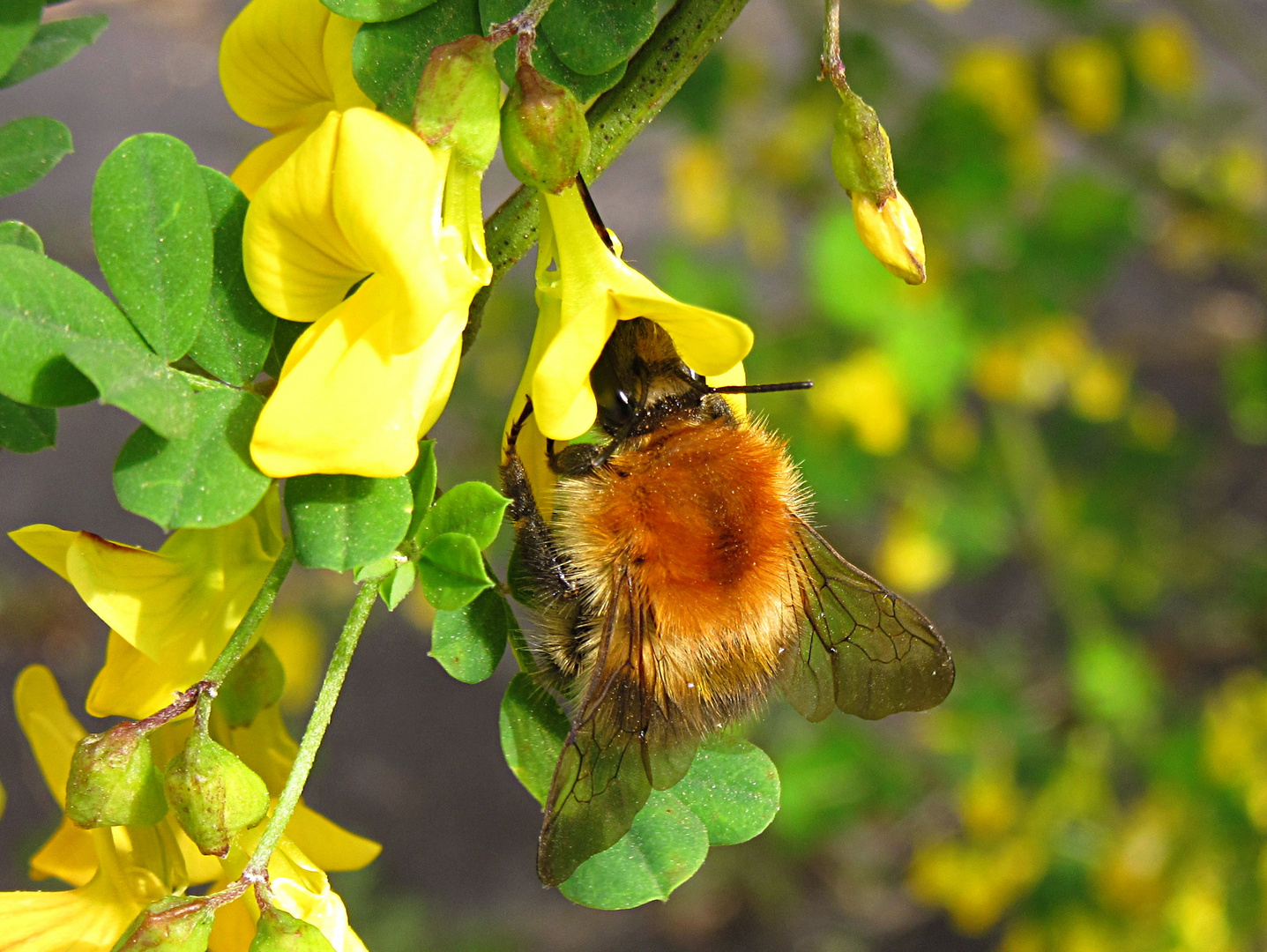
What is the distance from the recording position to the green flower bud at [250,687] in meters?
0.59

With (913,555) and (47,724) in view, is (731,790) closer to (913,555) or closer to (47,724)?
(47,724)

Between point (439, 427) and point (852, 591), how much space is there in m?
3.05

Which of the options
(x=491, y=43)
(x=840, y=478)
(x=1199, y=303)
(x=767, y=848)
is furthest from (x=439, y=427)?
(x=491, y=43)

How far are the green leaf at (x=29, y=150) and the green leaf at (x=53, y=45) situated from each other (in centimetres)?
5

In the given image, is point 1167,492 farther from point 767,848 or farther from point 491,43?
point 491,43

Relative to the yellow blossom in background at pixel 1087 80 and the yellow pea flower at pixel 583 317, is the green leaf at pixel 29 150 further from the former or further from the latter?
the yellow blossom in background at pixel 1087 80

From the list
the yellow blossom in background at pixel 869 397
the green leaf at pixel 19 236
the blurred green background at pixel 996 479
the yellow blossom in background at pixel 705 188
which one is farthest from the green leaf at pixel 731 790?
the yellow blossom in background at pixel 705 188

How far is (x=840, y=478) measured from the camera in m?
1.81

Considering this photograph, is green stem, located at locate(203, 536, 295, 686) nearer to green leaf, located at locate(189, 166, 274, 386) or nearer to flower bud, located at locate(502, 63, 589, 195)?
green leaf, located at locate(189, 166, 274, 386)

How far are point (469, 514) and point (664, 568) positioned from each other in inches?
7.9

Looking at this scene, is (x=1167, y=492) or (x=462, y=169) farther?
(x=1167, y=492)

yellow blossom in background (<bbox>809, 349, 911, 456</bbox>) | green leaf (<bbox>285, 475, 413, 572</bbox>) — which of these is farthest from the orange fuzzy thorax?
yellow blossom in background (<bbox>809, 349, 911, 456</bbox>)

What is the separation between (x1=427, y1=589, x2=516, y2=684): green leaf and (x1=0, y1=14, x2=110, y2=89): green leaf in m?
0.38

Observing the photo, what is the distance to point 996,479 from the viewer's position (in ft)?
7.08
